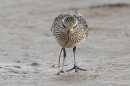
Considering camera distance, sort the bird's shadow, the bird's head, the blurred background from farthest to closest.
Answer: the blurred background → the bird's head → the bird's shadow

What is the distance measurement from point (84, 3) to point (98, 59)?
1063 centimetres

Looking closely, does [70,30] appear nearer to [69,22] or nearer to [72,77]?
[69,22]

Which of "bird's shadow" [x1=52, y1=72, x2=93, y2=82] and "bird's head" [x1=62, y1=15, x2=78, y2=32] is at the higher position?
"bird's head" [x1=62, y1=15, x2=78, y2=32]

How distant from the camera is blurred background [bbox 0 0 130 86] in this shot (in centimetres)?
953

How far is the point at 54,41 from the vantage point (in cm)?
1300

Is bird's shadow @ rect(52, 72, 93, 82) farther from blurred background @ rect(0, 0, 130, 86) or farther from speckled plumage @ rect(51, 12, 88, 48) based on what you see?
speckled plumage @ rect(51, 12, 88, 48)

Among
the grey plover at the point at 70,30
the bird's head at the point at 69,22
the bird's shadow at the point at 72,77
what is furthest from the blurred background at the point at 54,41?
the bird's head at the point at 69,22

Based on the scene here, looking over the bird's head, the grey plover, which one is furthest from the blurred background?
the bird's head

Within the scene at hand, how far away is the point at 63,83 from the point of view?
26.8ft

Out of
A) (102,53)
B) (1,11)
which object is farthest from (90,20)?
(102,53)

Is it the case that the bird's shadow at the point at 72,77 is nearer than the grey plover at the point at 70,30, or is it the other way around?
the bird's shadow at the point at 72,77

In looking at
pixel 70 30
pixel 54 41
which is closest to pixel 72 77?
pixel 70 30

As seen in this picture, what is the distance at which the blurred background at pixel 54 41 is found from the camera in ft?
31.3

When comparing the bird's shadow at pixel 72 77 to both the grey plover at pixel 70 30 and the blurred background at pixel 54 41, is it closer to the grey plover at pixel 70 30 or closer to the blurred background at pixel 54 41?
the blurred background at pixel 54 41
